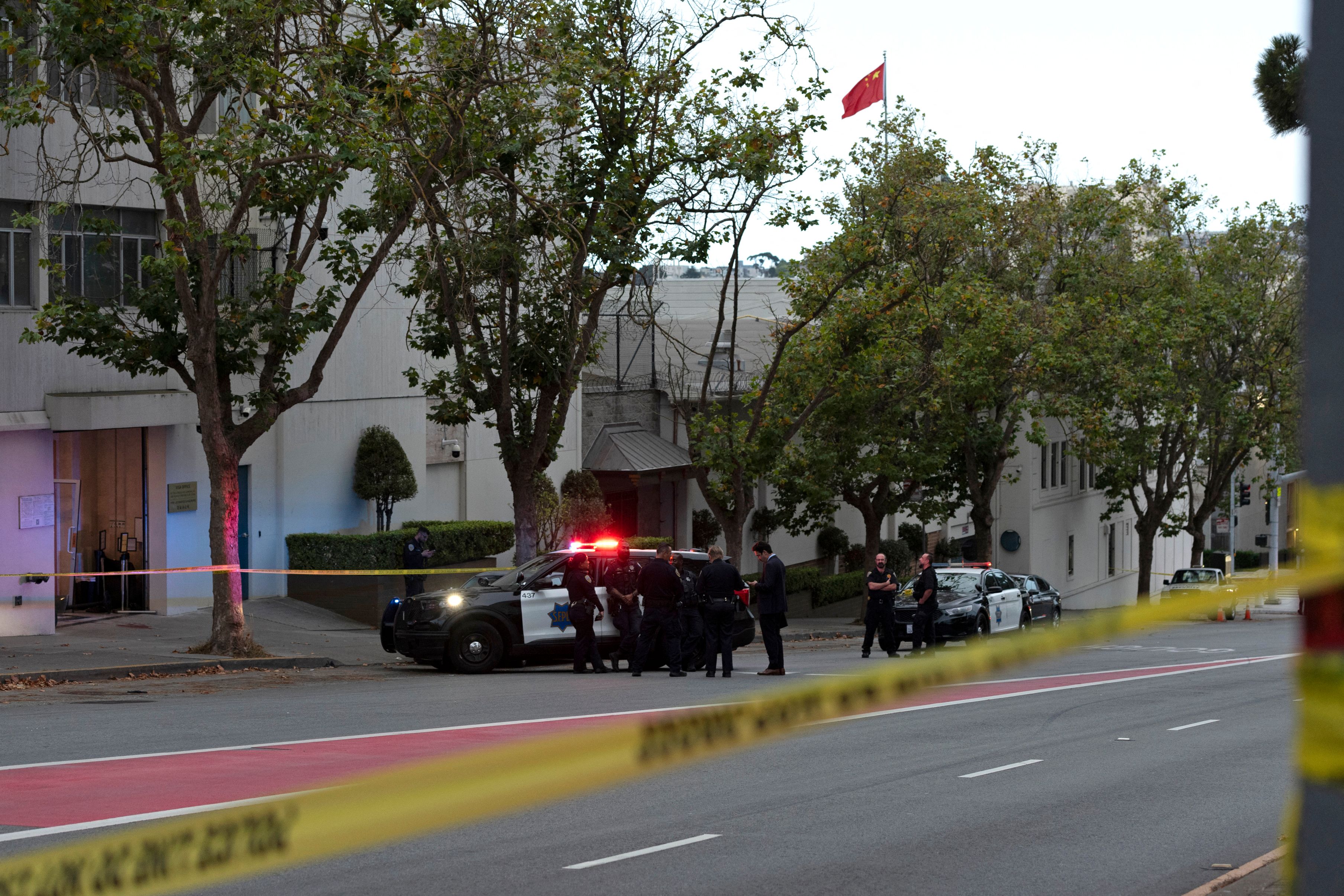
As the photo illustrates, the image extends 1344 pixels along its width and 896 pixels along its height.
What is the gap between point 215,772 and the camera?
31.8ft

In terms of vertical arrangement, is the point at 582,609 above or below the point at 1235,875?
above

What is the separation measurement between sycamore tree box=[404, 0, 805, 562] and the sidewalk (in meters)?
3.58

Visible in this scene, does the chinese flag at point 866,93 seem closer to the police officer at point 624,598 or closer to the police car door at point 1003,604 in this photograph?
the police car door at point 1003,604

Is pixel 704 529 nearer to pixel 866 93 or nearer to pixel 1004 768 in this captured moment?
pixel 866 93

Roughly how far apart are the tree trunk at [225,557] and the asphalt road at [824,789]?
4.55ft

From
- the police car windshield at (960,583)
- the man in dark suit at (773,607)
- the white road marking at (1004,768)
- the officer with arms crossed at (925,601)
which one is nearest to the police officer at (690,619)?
the man in dark suit at (773,607)

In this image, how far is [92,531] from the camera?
2353 cm

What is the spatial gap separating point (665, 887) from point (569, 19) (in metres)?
15.2

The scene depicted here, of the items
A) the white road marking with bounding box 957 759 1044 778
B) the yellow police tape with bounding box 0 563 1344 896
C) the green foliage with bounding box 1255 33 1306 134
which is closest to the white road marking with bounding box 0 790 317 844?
the white road marking with bounding box 957 759 1044 778

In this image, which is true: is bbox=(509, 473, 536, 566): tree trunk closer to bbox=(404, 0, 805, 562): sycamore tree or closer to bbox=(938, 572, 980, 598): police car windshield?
bbox=(404, 0, 805, 562): sycamore tree

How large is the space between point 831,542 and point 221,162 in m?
27.6

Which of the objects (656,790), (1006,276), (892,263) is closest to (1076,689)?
(656,790)

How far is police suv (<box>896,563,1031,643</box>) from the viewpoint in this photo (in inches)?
1018

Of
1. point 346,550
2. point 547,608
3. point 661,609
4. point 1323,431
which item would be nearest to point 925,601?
point 661,609
